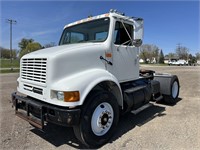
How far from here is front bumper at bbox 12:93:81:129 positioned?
308cm

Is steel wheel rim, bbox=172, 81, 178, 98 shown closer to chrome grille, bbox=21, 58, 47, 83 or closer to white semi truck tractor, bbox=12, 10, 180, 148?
white semi truck tractor, bbox=12, 10, 180, 148

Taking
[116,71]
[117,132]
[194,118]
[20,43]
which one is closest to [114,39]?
[116,71]

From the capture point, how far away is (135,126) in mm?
4652

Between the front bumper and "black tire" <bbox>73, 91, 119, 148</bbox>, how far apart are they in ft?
0.79

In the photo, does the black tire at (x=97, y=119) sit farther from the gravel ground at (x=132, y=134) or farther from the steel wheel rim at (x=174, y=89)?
the steel wheel rim at (x=174, y=89)

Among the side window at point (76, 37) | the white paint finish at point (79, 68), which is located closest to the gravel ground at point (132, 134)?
the white paint finish at point (79, 68)

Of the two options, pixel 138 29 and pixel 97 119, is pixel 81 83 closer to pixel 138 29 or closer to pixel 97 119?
pixel 97 119

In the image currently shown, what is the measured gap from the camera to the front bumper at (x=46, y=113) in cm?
308

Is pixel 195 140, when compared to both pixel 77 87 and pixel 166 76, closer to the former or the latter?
pixel 77 87

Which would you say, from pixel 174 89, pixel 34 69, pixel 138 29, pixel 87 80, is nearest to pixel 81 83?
pixel 87 80

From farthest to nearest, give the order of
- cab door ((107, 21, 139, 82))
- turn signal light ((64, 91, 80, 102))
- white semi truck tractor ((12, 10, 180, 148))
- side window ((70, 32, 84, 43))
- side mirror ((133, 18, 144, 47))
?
side mirror ((133, 18, 144, 47)), side window ((70, 32, 84, 43)), cab door ((107, 21, 139, 82)), white semi truck tractor ((12, 10, 180, 148)), turn signal light ((64, 91, 80, 102))

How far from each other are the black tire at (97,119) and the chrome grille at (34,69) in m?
0.99

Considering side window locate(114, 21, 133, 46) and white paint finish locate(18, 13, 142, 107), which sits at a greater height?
side window locate(114, 21, 133, 46)

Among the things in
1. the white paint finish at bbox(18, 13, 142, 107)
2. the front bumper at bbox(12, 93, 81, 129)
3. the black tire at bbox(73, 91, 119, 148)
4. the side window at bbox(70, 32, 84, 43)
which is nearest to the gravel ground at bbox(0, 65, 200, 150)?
the black tire at bbox(73, 91, 119, 148)
